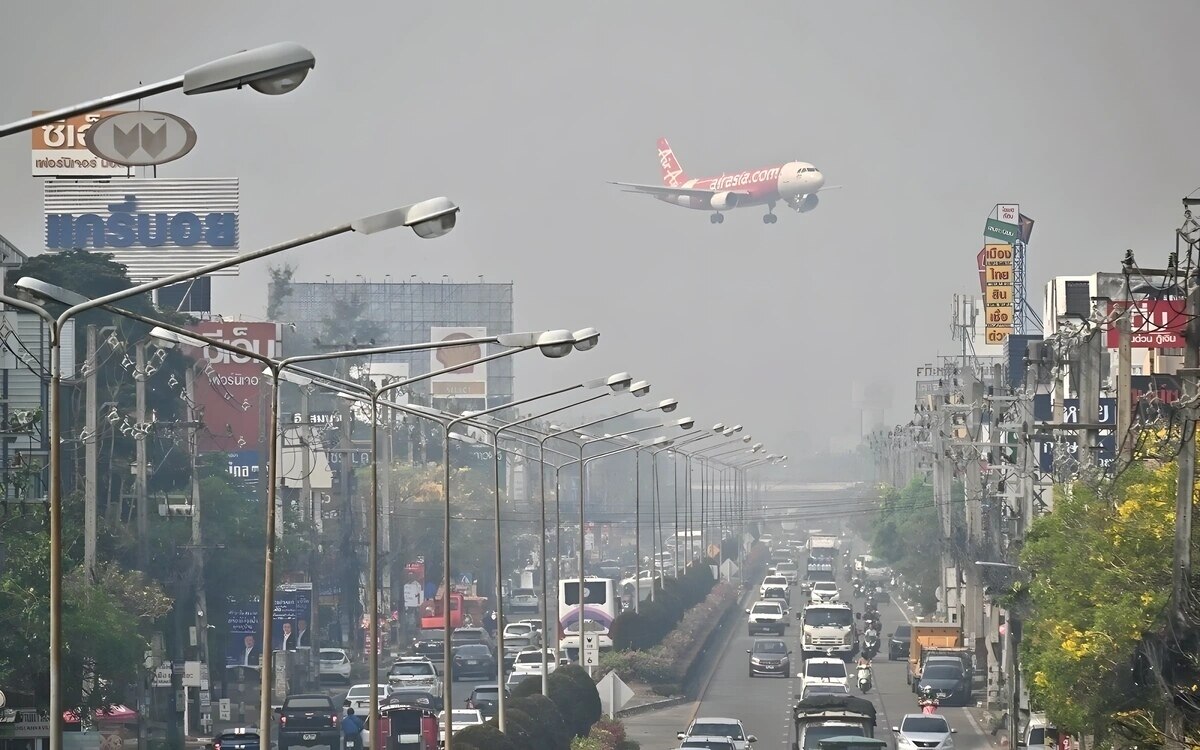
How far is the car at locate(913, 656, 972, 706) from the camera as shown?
7231 centimetres

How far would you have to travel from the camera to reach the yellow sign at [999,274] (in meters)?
129

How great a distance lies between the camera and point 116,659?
55.6m

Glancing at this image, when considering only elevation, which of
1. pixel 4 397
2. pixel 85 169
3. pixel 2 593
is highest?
pixel 85 169

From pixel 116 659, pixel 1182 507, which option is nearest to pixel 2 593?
pixel 116 659

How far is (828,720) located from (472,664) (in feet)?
116

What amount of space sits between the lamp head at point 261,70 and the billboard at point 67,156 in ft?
302

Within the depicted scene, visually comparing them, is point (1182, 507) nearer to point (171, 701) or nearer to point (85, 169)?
point (171, 701)

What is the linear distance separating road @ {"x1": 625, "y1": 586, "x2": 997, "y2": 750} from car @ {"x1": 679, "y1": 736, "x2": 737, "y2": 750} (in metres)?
7.88

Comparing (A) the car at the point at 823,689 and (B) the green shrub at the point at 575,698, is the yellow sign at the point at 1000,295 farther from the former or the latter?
(B) the green shrub at the point at 575,698

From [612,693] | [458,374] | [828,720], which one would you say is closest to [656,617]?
[612,693]

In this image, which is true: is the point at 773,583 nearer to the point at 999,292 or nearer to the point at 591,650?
the point at 999,292

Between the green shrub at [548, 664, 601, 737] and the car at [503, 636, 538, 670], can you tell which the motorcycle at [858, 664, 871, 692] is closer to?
the car at [503, 636, 538, 670]

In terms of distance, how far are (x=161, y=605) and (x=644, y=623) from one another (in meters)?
25.8

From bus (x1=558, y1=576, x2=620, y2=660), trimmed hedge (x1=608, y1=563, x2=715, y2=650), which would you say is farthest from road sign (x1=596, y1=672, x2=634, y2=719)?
bus (x1=558, y1=576, x2=620, y2=660)
